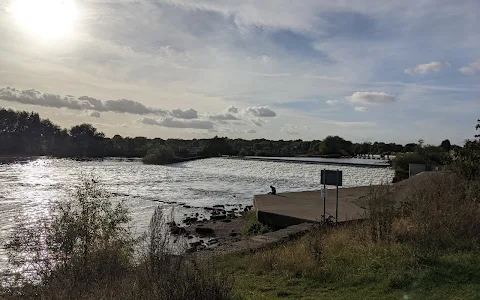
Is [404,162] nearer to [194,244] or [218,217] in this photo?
[218,217]

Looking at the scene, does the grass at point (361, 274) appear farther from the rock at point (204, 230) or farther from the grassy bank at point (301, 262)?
the rock at point (204, 230)

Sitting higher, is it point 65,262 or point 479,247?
point 479,247

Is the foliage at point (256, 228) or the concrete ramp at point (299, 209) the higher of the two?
the concrete ramp at point (299, 209)

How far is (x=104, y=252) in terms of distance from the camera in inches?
429

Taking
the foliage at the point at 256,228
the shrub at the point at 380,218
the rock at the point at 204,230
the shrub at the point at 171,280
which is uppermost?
the shrub at the point at 380,218

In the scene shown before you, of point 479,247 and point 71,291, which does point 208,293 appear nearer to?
point 71,291

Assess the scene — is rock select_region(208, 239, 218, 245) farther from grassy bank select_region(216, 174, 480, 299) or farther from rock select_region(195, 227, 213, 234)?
grassy bank select_region(216, 174, 480, 299)

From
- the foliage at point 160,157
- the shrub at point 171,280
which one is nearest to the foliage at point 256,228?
the shrub at point 171,280

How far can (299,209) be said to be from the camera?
20.4m

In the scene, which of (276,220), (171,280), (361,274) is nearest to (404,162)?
(276,220)

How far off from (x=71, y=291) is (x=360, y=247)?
6.17 metres

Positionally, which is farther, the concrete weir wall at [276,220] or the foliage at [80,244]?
the concrete weir wall at [276,220]

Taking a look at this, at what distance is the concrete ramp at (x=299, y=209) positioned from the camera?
1793 centimetres

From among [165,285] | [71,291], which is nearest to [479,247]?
[165,285]
